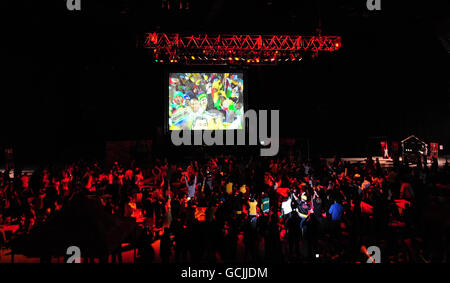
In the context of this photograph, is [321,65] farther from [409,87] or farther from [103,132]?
[103,132]

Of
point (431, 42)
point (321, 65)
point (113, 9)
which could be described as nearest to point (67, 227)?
point (113, 9)

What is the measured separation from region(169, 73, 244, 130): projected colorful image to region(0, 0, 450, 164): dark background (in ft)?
4.99

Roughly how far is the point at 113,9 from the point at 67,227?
1147cm

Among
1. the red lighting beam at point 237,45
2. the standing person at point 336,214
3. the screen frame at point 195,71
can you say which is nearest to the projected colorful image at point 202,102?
the screen frame at point 195,71

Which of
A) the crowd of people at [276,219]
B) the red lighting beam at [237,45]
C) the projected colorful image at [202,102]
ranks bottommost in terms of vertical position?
the crowd of people at [276,219]

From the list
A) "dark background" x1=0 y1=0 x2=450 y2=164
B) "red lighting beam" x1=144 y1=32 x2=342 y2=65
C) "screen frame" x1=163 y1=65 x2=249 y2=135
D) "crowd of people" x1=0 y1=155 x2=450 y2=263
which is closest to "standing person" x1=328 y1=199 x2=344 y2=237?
"crowd of people" x1=0 y1=155 x2=450 y2=263

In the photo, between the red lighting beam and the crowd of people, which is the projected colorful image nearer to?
the red lighting beam

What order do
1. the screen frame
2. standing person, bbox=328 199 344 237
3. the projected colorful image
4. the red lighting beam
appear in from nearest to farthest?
standing person, bbox=328 199 344 237, the red lighting beam, the projected colorful image, the screen frame

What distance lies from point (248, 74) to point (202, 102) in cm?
373

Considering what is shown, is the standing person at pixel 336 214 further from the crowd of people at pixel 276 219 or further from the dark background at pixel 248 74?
the dark background at pixel 248 74

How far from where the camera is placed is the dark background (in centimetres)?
1383

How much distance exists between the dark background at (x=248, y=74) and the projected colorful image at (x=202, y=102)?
1521 mm

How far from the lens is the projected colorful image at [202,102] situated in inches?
714
